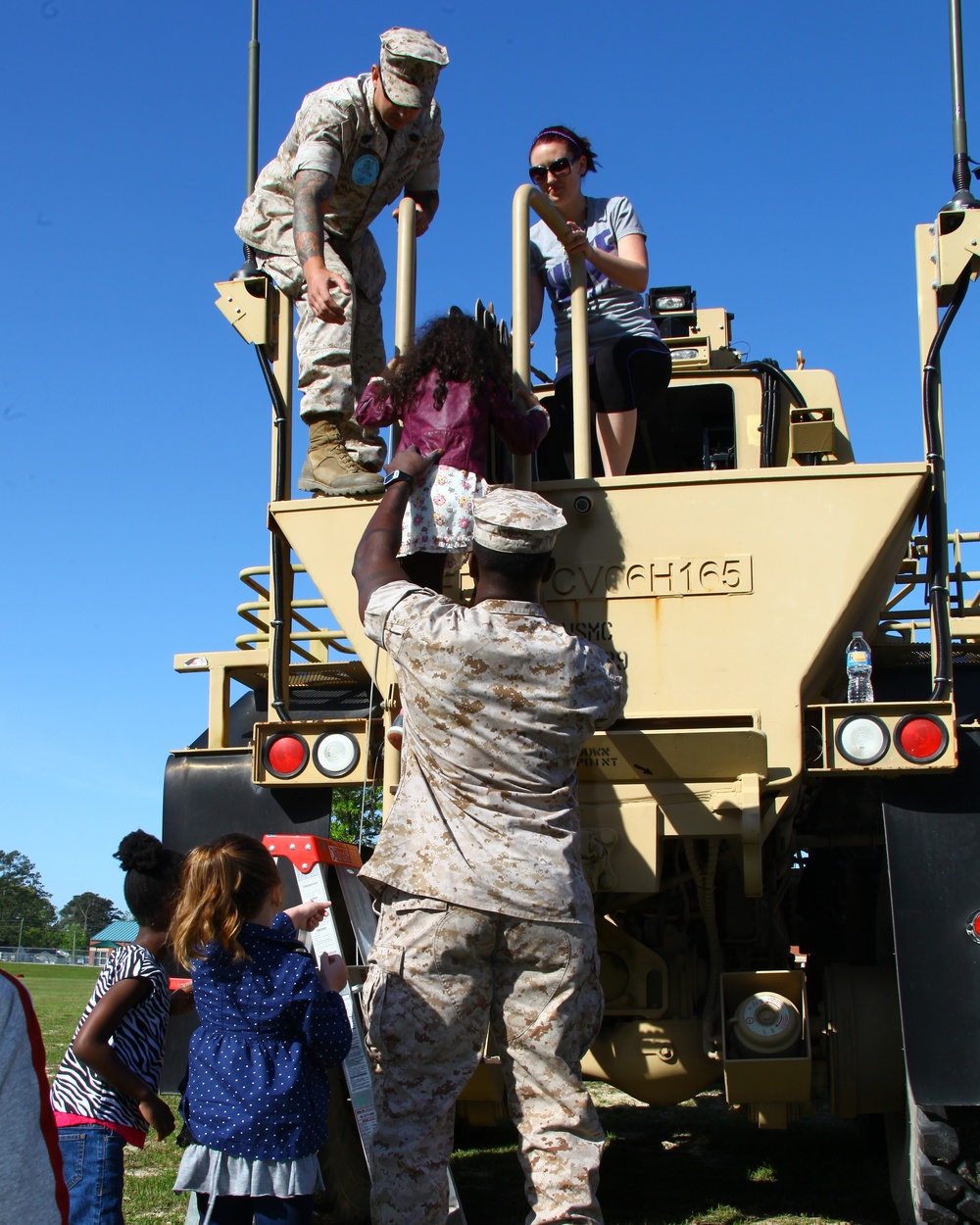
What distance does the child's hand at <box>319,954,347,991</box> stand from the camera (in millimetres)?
3379

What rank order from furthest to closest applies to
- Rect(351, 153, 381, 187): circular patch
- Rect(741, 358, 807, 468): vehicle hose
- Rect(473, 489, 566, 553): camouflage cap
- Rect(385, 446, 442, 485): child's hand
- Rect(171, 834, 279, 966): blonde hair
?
Rect(741, 358, 807, 468): vehicle hose → Rect(351, 153, 381, 187): circular patch → Rect(385, 446, 442, 485): child's hand → Rect(473, 489, 566, 553): camouflage cap → Rect(171, 834, 279, 966): blonde hair

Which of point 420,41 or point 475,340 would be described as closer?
point 475,340

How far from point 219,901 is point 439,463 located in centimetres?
152

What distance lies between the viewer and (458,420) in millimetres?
4086

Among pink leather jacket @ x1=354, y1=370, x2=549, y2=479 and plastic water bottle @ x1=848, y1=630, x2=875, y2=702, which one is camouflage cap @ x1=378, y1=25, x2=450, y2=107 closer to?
pink leather jacket @ x1=354, y1=370, x2=549, y2=479

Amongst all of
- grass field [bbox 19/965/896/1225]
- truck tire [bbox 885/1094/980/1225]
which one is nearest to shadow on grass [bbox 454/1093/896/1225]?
grass field [bbox 19/965/896/1225]

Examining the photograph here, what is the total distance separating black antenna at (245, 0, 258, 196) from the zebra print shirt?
304 centimetres

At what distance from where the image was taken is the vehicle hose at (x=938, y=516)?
4328 mm

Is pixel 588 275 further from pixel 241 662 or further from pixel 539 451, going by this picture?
pixel 241 662

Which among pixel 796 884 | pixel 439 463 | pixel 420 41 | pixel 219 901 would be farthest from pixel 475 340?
pixel 796 884

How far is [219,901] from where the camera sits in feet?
10.2

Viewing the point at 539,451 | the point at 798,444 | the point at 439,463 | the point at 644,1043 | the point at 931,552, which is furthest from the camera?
the point at 798,444

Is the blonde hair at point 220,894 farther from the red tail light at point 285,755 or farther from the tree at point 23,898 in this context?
the tree at point 23,898

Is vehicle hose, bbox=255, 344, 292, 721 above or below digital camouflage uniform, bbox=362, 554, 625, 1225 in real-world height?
above
